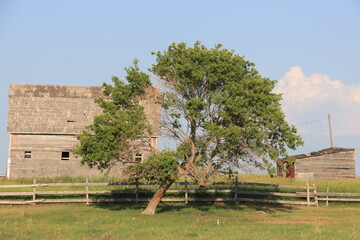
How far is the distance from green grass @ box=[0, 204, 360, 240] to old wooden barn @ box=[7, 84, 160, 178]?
1254 cm

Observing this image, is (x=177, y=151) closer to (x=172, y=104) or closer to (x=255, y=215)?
(x=172, y=104)

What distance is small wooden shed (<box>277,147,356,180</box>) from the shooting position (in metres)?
49.7

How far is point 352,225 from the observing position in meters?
21.2

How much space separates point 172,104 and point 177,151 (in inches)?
93.4

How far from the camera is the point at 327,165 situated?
4984cm

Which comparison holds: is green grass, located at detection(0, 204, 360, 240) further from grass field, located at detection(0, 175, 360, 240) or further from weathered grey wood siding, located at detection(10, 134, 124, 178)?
weathered grey wood siding, located at detection(10, 134, 124, 178)

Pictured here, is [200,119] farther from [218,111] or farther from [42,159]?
[42,159]

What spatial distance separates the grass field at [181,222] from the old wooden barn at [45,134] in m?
12.5

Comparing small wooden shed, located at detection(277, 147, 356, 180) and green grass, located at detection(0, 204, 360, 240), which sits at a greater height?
small wooden shed, located at detection(277, 147, 356, 180)

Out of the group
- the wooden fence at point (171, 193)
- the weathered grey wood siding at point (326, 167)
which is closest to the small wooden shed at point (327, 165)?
the weathered grey wood siding at point (326, 167)

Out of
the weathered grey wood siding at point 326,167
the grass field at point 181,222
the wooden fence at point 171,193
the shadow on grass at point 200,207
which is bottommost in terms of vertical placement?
the grass field at point 181,222

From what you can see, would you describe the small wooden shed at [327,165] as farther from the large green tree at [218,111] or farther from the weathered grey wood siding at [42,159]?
the large green tree at [218,111]

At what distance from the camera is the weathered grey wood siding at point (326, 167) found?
1957 inches

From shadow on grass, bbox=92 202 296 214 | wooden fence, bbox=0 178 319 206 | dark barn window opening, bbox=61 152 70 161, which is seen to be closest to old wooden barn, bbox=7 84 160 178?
dark barn window opening, bbox=61 152 70 161
